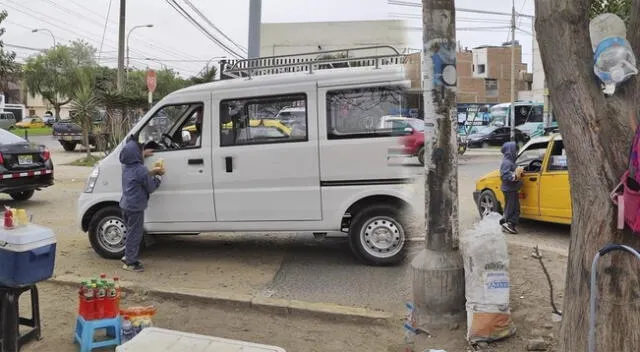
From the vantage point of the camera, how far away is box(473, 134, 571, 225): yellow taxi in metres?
8.48

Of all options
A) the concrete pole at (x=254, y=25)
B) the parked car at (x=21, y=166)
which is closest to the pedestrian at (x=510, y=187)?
the concrete pole at (x=254, y=25)

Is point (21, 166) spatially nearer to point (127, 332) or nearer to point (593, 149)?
point (127, 332)

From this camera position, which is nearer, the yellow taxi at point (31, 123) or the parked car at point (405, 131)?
the parked car at point (405, 131)

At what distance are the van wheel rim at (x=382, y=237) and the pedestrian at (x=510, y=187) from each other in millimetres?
2908

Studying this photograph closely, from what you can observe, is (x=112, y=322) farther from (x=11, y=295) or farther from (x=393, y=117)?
(x=393, y=117)

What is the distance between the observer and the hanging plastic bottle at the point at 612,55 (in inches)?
124

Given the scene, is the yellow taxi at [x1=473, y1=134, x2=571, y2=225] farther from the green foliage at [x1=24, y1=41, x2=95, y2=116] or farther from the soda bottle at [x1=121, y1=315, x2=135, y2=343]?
the green foliage at [x1=24, y1=41, x2=95, y2=116]

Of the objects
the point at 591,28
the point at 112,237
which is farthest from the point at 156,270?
the point at 591,28

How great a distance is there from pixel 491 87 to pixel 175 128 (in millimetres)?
65905

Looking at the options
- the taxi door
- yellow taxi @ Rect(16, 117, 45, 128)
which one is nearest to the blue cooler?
the taxi door

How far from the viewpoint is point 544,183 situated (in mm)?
8719

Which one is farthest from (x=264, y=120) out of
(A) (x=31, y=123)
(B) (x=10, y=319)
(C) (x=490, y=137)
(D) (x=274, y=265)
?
(A) (x=31, y=123)

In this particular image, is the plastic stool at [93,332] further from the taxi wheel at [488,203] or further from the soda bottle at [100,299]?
the taxi wheel at [488,203]

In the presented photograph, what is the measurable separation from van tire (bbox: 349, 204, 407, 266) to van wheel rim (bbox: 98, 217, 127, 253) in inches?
107
